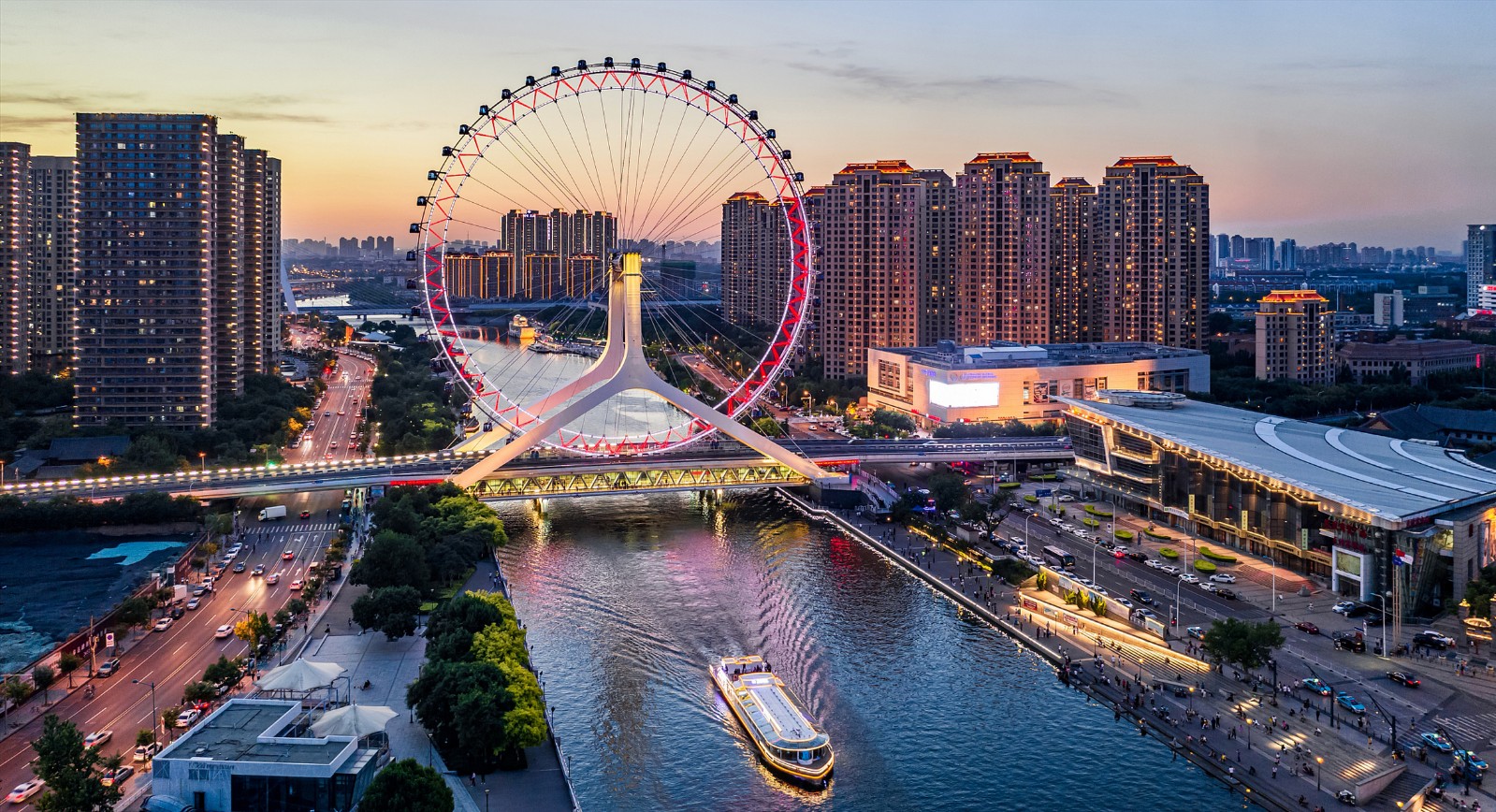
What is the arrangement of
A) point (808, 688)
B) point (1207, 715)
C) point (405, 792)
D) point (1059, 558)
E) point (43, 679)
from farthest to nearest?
point (1059, 558) → point (808, 688) → point (43, 679) → point (1207, 715) → point (405, 792)

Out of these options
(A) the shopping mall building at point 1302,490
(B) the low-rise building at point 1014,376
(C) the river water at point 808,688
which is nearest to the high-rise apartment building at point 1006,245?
(B) the low-rise building at point 1014,376

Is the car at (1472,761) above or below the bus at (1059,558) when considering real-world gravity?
below

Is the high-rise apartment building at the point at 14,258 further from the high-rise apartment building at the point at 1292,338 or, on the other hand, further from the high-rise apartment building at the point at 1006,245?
the high-rise apartment building at the point at 1292,338

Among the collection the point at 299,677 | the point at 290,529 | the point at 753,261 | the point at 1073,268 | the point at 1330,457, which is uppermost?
the point at 753,261

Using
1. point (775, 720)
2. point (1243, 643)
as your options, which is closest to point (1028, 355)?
point (1243, 643)

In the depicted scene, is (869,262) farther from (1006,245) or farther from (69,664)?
(69,664)

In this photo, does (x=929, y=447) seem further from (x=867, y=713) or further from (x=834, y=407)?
(x=867, y=713)

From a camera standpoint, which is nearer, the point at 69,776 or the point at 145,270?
the point at 69,776
